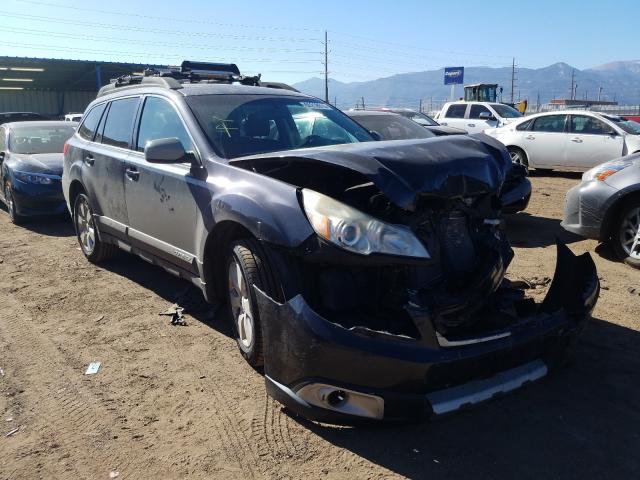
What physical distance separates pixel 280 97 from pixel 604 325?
311cm

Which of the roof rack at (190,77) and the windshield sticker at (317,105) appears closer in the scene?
the windshield sticker at (317,105)

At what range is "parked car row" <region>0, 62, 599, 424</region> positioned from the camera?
8.22 ft

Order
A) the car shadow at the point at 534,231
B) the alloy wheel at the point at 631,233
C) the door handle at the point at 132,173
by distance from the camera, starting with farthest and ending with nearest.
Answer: the car shadow at the point at 534,231 → the alloy wheel at the point at 631,233 → the door handle at the point at 132,173

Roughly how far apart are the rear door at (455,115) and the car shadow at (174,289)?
13.6 meters

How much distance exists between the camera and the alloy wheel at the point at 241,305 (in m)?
3.30

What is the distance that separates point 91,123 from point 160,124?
1879 millimetres

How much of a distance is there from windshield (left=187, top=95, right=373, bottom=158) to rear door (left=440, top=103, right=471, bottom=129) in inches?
535

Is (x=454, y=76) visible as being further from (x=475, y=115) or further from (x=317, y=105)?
(x=317, y=105)

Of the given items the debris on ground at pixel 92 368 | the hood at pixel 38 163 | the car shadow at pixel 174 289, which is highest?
the hood at pixel 38 163

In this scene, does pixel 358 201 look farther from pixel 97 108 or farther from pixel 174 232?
pixel 97 108

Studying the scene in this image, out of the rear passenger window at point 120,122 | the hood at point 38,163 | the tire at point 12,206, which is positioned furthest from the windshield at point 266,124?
the tire at point 12,206

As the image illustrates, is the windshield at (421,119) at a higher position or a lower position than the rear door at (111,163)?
higher

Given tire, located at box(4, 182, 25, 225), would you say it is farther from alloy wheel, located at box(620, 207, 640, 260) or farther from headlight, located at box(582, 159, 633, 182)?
alloy wheel, located at box(620, 207, 640, 260)

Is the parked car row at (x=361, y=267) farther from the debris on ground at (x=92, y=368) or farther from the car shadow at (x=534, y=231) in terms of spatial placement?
the car shadow at (x=534, y=231)
